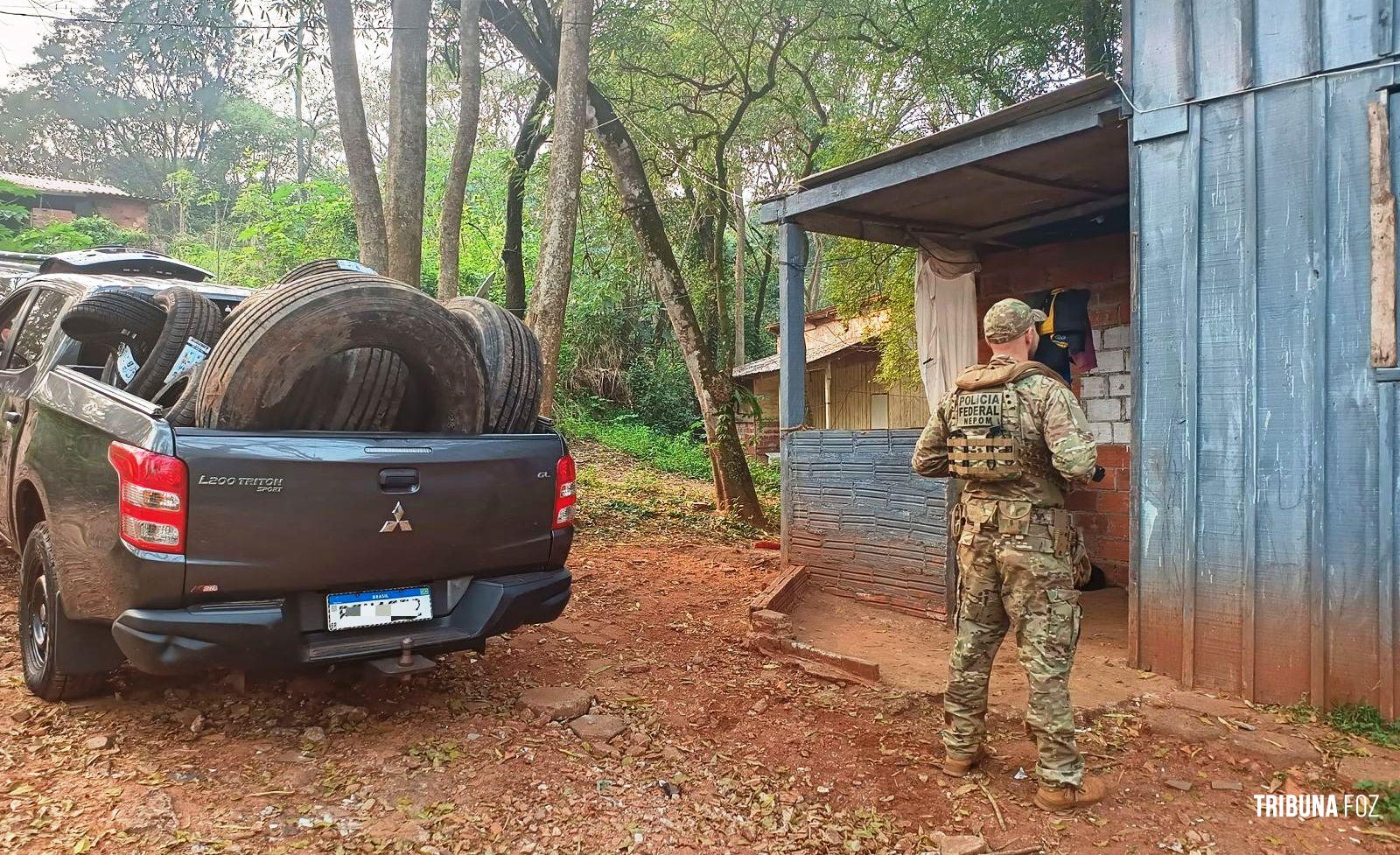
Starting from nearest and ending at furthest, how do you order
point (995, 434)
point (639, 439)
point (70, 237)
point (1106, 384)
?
point (995, 434) → point (1106, 384) → point (70, 237) → point (639, 439)

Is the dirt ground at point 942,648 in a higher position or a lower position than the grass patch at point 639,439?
lower

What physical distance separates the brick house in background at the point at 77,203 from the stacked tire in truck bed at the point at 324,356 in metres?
19.6

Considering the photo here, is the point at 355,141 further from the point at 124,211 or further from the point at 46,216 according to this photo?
the point at 124,211

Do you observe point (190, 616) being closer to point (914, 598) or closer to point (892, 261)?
point (914, 598)

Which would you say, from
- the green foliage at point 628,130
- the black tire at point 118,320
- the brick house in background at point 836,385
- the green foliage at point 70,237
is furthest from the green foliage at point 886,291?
the green foliage at point 70,237

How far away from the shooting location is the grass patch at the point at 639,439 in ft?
54.6

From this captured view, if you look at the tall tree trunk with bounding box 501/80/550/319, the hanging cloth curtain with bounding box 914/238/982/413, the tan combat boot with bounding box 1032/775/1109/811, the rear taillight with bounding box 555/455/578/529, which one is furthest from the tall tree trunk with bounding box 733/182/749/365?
the tan combat boot with bounding box 1032/775/1109/811

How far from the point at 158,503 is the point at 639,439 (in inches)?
612

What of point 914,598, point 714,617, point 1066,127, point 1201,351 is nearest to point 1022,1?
point 1066,127

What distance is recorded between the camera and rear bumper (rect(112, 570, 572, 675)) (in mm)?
2855

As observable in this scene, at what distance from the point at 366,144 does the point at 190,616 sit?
5.54m

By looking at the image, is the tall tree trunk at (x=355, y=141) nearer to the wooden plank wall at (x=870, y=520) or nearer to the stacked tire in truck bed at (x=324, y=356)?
the stacked tire in truck bed at (x=324, y=356)

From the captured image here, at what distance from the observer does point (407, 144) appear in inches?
277

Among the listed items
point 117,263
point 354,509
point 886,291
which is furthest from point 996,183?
point 117,263
